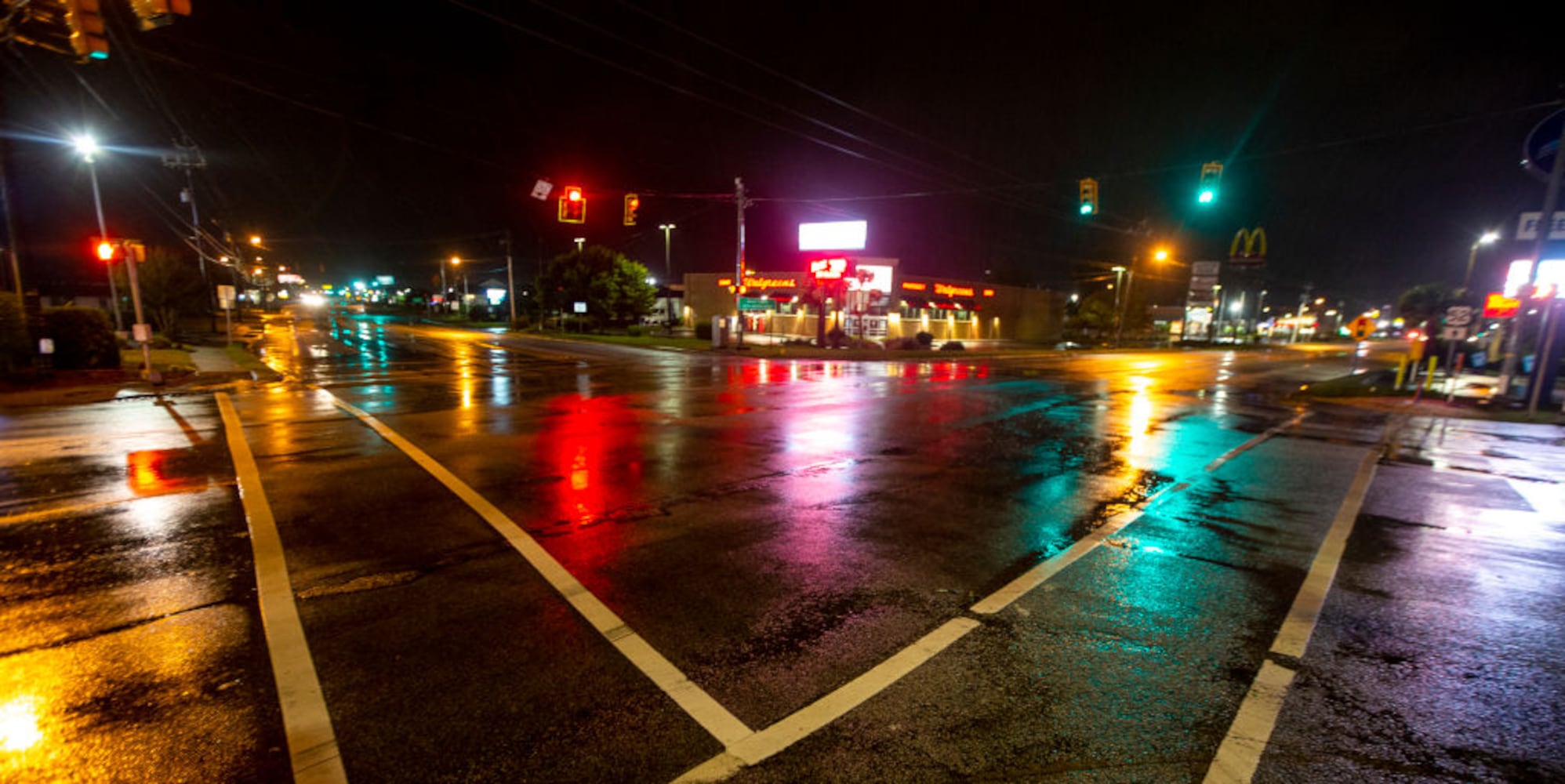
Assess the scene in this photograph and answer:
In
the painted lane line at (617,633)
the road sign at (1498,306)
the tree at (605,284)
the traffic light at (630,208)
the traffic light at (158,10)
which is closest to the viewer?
the painted lane line at (617,633)

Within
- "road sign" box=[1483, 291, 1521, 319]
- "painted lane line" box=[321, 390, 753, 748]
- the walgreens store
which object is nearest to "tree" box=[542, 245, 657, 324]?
the walgreens store

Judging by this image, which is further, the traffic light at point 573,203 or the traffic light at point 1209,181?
the traffic light at point 573,203

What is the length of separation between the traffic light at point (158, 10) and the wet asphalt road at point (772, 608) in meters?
5.56

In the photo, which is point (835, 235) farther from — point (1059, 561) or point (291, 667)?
point (291, 667)

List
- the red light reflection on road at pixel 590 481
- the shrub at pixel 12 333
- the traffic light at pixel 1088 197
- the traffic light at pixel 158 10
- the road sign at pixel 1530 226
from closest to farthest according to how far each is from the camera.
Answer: the red light reflection on road at pixel 590 481, the traffic light at pixel 158 10, the shrub at pixel 12 333, the road sign at pixel 1530 226, the traffic light at pixel 1088 197

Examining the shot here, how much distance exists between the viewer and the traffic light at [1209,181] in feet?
57.1

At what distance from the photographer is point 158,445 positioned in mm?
9227

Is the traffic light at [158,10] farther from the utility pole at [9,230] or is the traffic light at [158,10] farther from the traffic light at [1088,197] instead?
the traffic light at [1088,197]

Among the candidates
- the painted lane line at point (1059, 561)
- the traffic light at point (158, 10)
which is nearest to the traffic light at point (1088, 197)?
the painted lane line at point (1059, 561)

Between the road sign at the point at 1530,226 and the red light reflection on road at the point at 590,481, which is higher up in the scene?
the road sign at the point at 1530,226

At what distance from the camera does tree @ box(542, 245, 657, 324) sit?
1980 inches

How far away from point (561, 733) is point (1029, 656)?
8.85 ft

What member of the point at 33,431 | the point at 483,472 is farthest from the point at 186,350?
the point at 483,472

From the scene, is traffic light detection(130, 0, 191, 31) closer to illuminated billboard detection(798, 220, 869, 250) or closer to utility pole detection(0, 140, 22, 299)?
utility pole detection(0, 140, 22, 299)
